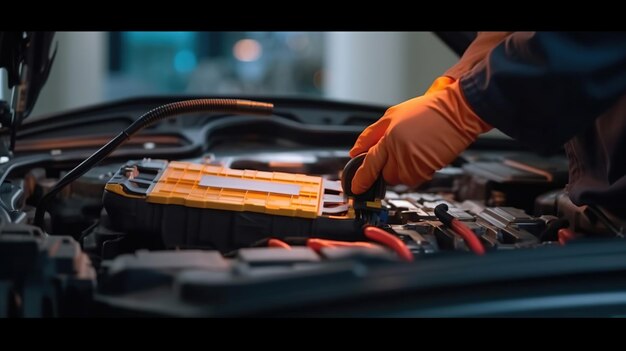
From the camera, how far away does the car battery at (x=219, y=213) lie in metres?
1.15

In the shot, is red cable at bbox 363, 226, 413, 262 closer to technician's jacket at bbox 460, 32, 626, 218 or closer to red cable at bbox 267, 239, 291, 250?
red cable at bbox 267, 239, 291, 250

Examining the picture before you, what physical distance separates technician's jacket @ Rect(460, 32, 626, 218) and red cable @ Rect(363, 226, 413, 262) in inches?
11.8

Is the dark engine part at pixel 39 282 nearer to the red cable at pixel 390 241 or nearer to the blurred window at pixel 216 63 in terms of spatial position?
the red cable at pixel 390 241

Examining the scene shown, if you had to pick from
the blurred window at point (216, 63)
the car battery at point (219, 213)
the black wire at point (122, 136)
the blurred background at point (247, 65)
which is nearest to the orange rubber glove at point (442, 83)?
the car battery at point (219, 213)

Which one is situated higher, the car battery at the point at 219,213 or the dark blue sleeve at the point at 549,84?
the dark blue sleeve at the point at 549,84

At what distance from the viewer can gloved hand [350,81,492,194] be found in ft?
3.97

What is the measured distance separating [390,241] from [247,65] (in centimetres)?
749

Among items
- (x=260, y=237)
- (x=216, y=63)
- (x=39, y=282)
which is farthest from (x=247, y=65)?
(x=39, y=282)

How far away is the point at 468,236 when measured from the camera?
1.05m

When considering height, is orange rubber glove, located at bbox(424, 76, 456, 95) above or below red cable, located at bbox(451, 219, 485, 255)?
above

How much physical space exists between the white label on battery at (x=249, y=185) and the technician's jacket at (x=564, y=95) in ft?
1.23

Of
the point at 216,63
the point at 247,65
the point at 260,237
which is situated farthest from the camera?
the point at 216,63

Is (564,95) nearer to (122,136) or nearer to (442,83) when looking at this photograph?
(442,83)

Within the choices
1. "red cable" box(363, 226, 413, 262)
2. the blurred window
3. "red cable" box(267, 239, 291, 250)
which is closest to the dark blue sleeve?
"red cable" box(363, 226, 413, 262)
